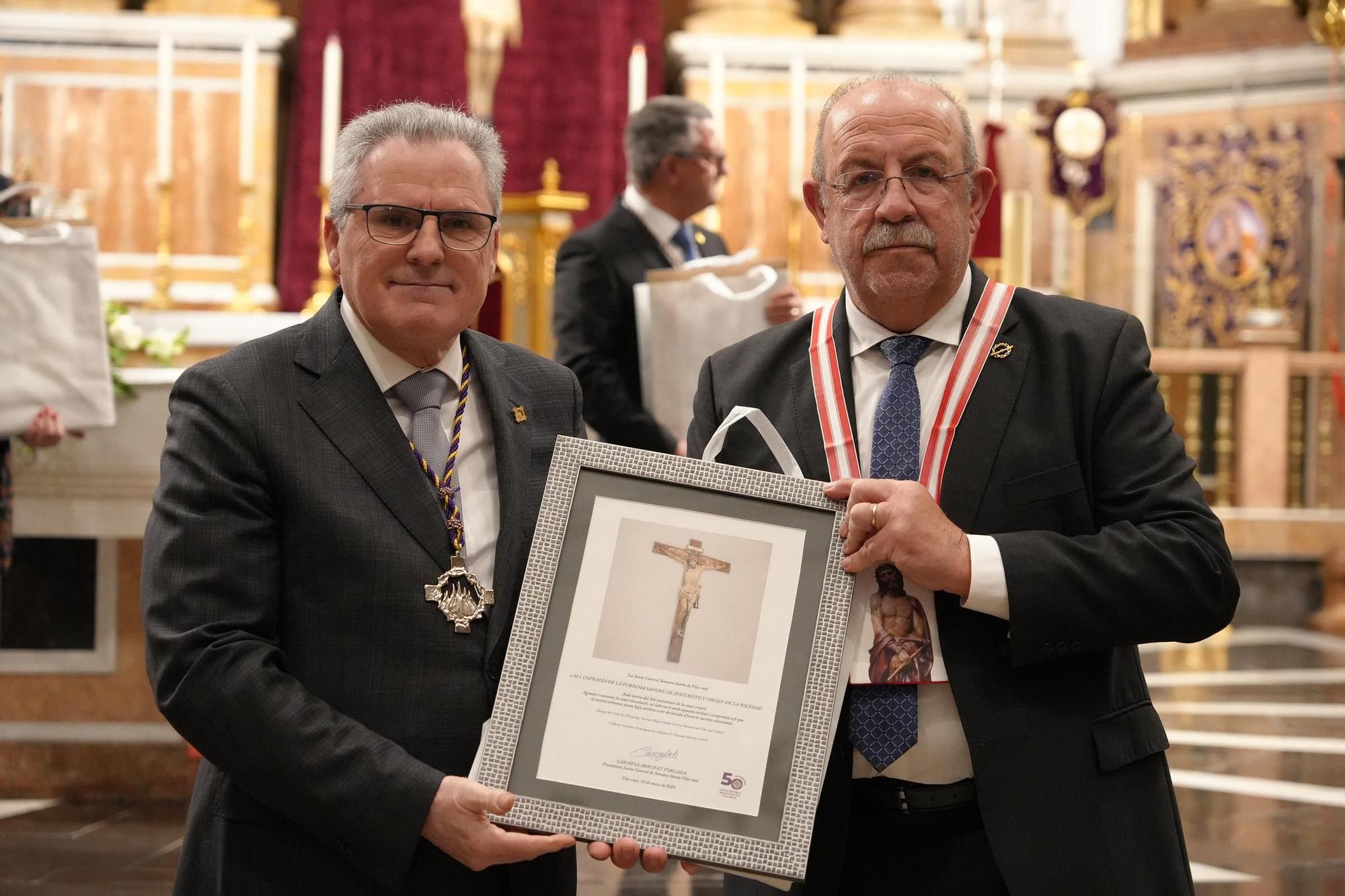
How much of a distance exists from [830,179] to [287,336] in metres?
0.79

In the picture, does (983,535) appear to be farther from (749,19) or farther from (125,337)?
(749,19)

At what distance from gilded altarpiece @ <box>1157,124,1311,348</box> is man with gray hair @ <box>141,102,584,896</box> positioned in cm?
942

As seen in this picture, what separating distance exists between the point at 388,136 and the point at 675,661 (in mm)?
798

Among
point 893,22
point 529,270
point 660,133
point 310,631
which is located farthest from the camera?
point 893,22

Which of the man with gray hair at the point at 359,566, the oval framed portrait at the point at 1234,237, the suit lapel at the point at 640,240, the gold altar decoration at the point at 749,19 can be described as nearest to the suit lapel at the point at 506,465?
the man with gray hair at the point at 359,566

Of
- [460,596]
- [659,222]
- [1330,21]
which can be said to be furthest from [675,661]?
[1330,21]

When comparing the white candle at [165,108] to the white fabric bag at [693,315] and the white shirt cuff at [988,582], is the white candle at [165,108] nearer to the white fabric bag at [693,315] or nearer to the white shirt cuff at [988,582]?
the white fabric bag at [693,315]

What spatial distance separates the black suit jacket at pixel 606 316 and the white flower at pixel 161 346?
164 cm

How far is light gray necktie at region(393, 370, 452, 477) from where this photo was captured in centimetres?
202

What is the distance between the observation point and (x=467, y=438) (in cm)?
206

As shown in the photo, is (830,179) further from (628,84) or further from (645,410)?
(628,84)

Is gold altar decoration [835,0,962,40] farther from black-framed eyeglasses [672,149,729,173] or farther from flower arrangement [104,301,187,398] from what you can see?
flower arrangement [104,301,187,398]

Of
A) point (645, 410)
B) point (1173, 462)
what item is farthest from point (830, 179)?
point (645, 410)
